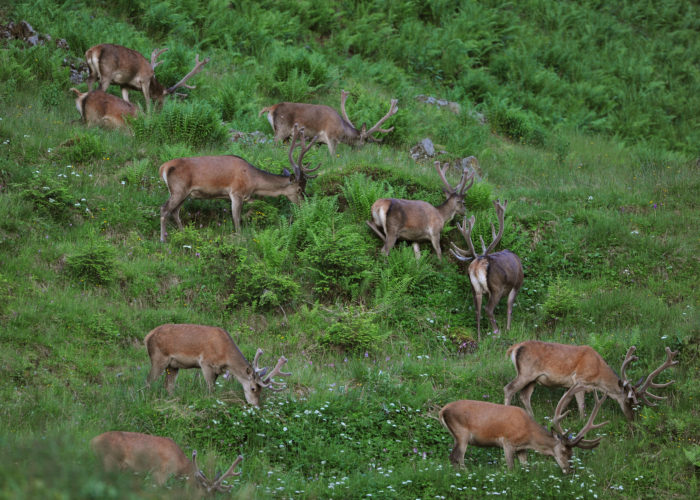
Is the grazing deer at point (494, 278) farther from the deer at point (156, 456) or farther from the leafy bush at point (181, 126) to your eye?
the deer at point (156, 456)

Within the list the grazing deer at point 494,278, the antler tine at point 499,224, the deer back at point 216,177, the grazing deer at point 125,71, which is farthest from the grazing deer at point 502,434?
the grazing deer at point 125,71

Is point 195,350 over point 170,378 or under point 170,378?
over

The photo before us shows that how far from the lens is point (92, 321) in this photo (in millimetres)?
9656

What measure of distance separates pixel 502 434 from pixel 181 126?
28.4 feet

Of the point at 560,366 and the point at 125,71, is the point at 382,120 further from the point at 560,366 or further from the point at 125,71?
the point at 560,366

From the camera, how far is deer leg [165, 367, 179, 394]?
28.0 feet

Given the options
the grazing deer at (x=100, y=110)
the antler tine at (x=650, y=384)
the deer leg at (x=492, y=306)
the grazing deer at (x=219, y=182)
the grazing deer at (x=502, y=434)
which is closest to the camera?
the grazing deer at (x=502, y=434)

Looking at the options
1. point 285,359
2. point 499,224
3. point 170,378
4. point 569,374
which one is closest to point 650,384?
point 569,374

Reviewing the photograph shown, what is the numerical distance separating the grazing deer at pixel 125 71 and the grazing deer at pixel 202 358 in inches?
284

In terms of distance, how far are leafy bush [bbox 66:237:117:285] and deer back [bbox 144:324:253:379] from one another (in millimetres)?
2313

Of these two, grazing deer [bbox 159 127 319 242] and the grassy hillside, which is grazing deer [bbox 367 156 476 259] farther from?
grazing deer [bbox 159 127 319 242]

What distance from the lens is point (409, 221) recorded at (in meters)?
12.6

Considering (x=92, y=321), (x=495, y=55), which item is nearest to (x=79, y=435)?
(x=92, y=321)

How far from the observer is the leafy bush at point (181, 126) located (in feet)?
46.2
